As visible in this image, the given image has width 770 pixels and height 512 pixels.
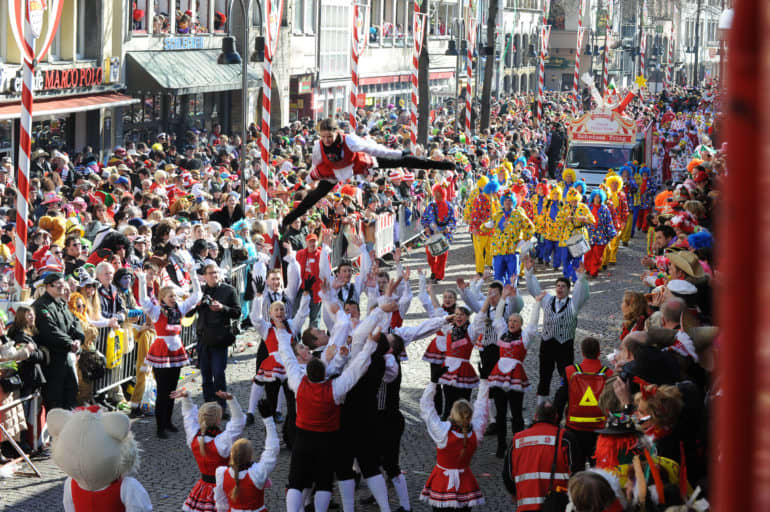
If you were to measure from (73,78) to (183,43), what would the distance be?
21.6 ft

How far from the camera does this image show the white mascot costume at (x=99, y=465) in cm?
557

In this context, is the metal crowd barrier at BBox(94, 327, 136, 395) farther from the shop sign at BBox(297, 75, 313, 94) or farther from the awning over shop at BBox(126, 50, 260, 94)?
the shop sign at BBox(297, 75, 313, 94)

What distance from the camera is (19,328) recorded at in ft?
28.7

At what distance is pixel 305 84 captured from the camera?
39.9 metres

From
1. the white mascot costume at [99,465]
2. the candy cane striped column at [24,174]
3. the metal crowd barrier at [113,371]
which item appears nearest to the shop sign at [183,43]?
the candy cane striped column at [24,174]

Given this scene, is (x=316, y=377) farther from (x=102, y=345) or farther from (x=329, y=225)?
(x=329, y=225)

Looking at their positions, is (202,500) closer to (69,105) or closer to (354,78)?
(354,78)

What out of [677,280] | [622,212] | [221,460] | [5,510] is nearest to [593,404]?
[677,280]

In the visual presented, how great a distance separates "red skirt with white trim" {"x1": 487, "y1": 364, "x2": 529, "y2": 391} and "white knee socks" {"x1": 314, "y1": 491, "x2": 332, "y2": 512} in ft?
7.94

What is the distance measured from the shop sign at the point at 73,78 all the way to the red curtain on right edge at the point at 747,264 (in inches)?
940

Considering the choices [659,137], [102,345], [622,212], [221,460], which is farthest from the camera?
[659,137]

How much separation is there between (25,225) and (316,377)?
4534 mm

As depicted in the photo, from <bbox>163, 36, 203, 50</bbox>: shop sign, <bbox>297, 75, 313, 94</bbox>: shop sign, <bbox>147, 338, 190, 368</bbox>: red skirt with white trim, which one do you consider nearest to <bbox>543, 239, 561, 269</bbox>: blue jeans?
<bbox>147, 338, 190, 368</bbox>: red skirt with white trim

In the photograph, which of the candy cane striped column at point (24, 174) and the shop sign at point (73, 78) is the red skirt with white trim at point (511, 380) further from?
the shop sign at point (73, 78)
